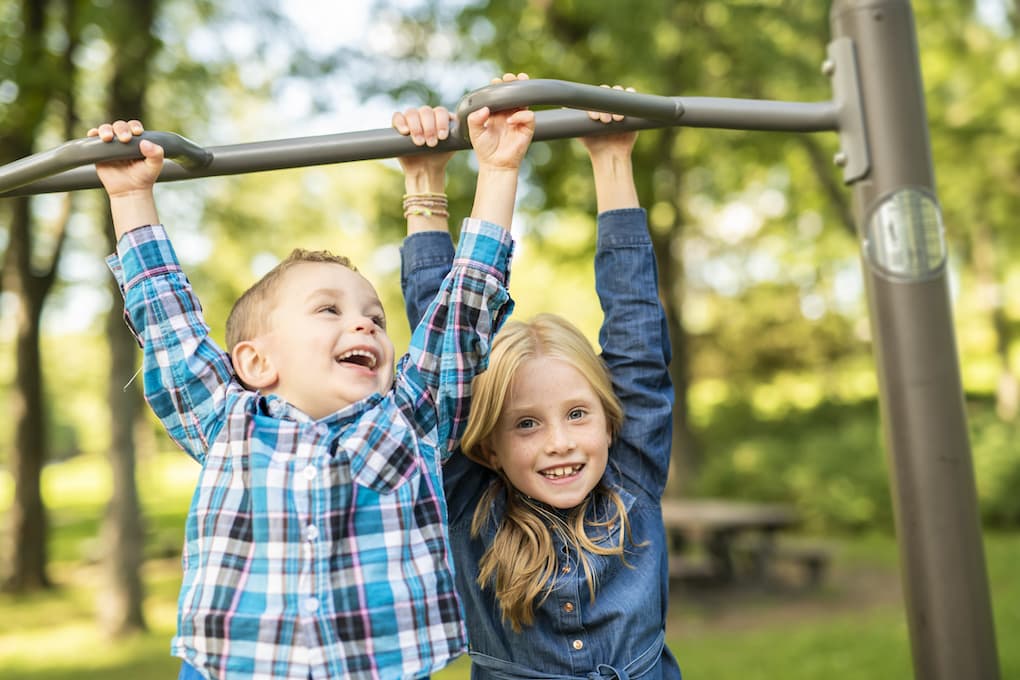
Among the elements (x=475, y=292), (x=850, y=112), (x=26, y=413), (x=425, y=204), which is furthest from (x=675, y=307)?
(x=475, y=292)


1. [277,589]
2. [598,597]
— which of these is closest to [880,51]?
[598,597]

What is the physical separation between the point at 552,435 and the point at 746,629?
6229 millimetres

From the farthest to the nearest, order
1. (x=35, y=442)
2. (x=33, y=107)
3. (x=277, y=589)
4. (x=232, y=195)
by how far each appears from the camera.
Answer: (x=232, y=195) → (x=35, y=442) → (x=33, y=107) → (x=277, y=589)

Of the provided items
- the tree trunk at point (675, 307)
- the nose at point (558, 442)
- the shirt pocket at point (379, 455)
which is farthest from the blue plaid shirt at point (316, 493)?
the tree trunk at point (675, 307)

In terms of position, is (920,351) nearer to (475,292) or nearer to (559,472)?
(559,472)

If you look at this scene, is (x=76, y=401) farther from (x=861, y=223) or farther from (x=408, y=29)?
(x=861, y=223)

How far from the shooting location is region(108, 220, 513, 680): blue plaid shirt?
5.06 ft

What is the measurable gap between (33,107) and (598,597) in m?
5.95

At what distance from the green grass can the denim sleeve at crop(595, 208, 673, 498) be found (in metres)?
4.02

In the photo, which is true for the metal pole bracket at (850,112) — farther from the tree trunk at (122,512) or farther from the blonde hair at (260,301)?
the tree trunk at (122,512)

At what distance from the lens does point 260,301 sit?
5.87 feet

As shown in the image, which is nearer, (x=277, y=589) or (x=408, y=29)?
(x=277, y=589)

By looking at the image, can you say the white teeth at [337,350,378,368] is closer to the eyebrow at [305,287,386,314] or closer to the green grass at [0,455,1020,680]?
the eyebrow at [305,287,386,314]

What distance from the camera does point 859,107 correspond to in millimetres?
2039
